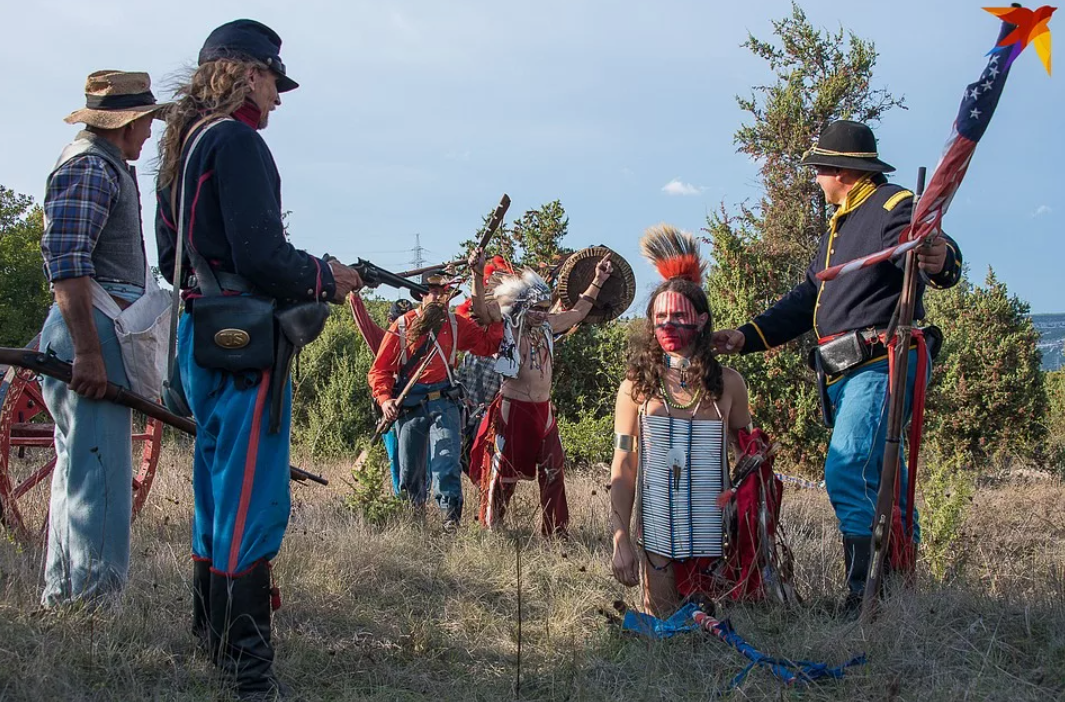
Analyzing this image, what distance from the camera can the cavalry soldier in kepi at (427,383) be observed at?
7.14 m

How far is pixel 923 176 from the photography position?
382 cm

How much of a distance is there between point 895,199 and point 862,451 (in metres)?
1.16

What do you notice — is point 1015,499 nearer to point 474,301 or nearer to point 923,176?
point 474,301

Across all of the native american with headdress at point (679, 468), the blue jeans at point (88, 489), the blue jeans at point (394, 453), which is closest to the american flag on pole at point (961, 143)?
the native american with headdress at point (679, 468)

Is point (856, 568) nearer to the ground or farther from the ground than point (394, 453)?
nearer to the ground

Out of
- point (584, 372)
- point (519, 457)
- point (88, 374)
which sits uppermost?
point (584, 372)

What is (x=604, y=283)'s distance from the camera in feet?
26.9

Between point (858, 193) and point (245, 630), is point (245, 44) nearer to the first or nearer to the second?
point (245, 630)

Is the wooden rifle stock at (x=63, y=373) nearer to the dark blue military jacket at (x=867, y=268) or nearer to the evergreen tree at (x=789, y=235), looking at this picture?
the dark blue military jacket at (x=867, y=268)

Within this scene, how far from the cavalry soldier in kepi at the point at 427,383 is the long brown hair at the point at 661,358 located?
2.74 meters

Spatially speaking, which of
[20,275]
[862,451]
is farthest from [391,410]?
[20,275]

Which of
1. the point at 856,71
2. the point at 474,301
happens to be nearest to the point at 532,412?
the point at 474,301

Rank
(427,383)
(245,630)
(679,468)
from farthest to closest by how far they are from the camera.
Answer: (427,383)
(679,468)
(245,630)

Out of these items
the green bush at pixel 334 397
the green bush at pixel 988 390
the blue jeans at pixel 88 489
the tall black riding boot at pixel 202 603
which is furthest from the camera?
the green bush at pixel 334 397
